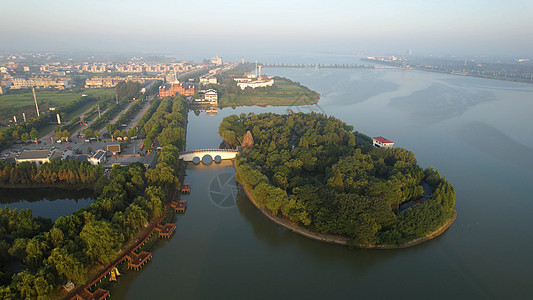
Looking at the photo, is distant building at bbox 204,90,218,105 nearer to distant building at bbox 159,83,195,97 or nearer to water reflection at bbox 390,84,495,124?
distant building at bbox 159,83,195,97

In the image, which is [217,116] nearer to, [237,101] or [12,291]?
[237,101]

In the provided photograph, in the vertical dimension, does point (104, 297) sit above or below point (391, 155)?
below

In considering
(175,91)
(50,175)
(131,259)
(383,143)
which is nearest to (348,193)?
(383,143)

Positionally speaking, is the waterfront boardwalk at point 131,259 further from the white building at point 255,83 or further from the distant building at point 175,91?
the white building at point 255,83

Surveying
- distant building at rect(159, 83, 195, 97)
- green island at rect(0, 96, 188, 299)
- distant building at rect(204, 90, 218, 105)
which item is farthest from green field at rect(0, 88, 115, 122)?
green island at rect(0, 96, 188, 299)

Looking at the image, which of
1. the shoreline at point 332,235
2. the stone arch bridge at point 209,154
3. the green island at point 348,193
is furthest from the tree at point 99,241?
the stone arch bridge at point 209,154

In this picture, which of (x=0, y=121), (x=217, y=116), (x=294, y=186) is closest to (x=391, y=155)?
(x=294, y=186)

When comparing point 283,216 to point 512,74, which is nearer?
point 283,216
